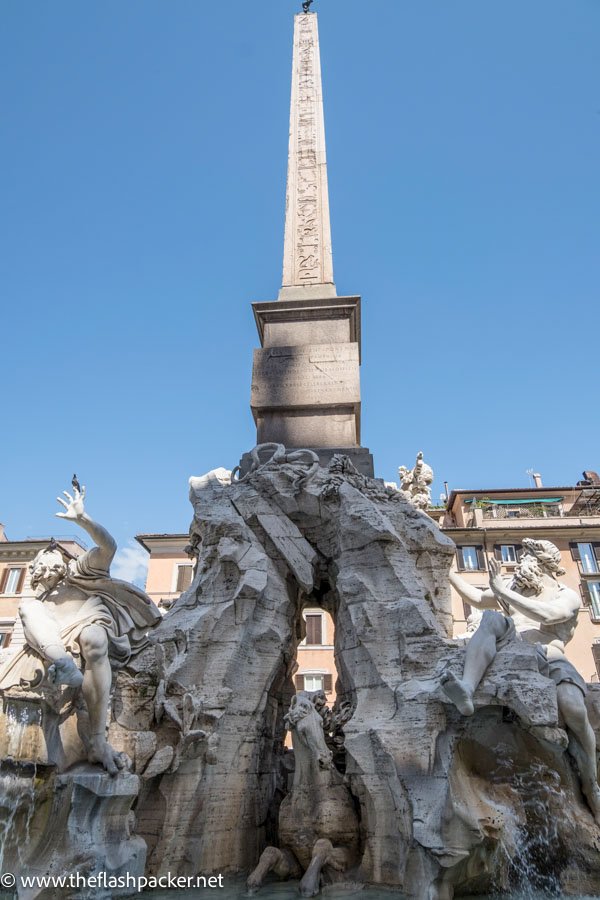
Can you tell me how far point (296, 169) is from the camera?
9.74 meters

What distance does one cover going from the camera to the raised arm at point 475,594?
563cm

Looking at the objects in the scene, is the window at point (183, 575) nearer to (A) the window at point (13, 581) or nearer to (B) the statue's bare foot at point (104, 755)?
(A) the window at point (13, 581)

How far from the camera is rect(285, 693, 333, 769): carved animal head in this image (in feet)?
14.8

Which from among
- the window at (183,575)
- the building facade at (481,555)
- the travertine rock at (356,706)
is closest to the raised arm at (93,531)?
the travertine rock at (356,706)

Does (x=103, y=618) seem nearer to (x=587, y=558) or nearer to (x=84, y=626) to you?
(x=84, y=626)

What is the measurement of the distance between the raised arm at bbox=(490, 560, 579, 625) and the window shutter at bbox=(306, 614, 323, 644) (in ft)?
39.0

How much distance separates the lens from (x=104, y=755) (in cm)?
409

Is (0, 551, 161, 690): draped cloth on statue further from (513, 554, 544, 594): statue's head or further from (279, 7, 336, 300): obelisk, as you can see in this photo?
(279, 7, 336, 300): obelisk

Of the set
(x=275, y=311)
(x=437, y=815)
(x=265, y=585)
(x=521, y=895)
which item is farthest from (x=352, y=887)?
(x=275, y=311)

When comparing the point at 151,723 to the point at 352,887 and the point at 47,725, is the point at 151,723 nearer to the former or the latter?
the point at 47,725

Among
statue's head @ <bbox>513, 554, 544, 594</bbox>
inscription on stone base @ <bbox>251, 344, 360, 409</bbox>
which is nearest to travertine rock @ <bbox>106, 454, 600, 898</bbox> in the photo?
statue's head @ <bbox>513, 554, 544, 594</bbox>

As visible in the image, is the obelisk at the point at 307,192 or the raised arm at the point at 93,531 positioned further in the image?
the obelisk at the point at 307,192

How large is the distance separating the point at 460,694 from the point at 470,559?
1481 cm

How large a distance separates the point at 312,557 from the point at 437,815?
7.97ft
